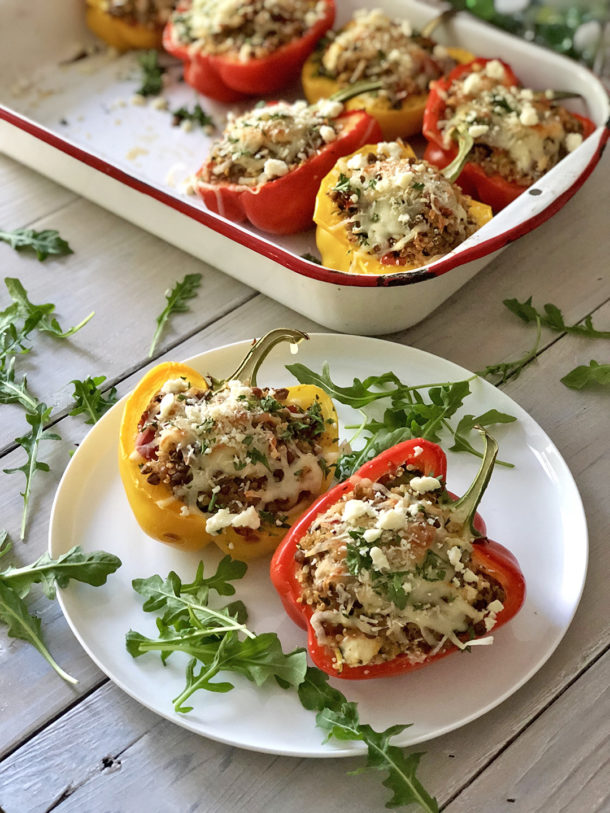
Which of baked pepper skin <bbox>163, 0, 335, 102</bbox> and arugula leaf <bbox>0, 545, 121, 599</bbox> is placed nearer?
arugula leaf <bbox>0, 545, 121, 599</bbox>

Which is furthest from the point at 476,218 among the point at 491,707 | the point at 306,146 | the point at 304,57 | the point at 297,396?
the point at 491,707

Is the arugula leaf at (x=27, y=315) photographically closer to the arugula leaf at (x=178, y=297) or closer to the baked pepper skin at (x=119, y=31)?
the arugula leaf at (x=178, y=297)

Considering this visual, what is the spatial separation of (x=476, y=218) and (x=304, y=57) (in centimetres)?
88

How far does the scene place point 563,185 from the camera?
206cm

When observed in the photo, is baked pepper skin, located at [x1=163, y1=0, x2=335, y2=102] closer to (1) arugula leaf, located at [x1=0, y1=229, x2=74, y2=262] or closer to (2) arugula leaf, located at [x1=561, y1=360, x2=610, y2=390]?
(1) arugula leaf, located at [x1=0, y1=229, x2=74, y2=262]

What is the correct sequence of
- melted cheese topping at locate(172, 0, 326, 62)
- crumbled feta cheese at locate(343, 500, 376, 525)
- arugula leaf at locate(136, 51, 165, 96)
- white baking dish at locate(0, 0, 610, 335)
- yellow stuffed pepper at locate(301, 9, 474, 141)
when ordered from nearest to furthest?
crumbled feta cheese at locate(343, 500, 376, 525) < white baking dish at locate(0, 0, 610, 335) < yellow stuffed pepper at locate(301, 9, 474, 141) < melted cheese topping at locate(172, 0, 326, 62) < arugula leaf at locate(136, 51, 165, 96)

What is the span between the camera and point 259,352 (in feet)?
5.79

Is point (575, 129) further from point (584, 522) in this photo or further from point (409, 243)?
point (584, 522)

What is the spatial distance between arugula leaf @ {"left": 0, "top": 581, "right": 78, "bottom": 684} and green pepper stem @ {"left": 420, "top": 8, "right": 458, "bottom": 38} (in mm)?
1892

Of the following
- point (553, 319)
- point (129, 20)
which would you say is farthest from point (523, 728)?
point (129, 20)

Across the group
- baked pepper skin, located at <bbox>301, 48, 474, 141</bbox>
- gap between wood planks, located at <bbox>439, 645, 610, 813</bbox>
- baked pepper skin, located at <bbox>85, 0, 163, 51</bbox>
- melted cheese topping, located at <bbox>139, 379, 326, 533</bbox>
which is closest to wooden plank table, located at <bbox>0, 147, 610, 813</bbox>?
gap between wood planks, located at <bbox>439, 645, 610, 813</bbox>

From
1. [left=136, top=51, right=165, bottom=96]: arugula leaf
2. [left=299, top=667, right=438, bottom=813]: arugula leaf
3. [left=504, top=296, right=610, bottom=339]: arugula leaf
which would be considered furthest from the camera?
[left=136, top=51, right=165, bottom=96]: arugula leaf

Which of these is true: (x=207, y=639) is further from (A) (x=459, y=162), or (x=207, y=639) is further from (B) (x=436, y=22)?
(B) (x=436, y=22)

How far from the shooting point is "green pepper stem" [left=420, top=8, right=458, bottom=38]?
2.66 meters
